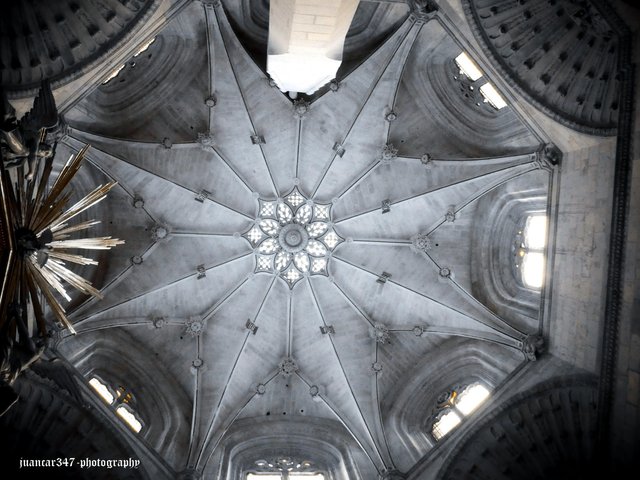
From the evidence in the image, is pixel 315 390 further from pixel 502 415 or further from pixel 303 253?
pixel 502 415

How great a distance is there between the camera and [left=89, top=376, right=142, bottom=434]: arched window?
54.2ft

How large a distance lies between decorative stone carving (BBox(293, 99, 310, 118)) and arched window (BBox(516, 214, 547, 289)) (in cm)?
713

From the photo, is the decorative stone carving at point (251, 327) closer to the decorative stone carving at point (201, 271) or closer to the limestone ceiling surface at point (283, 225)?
the limestone ceiling surface at point (283, 225)

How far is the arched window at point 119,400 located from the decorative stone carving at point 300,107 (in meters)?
9.43

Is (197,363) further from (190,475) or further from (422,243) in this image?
(422,243)

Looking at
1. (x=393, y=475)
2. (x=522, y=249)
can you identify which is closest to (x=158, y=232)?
(x=393, y=475)

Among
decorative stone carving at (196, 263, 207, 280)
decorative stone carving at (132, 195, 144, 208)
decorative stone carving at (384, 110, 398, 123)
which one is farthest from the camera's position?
decorative stone carving at (196, 263, 207, 280)

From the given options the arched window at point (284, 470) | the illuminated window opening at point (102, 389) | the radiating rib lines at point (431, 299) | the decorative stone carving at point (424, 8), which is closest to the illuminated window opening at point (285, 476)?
the arched window at point (284, 470)

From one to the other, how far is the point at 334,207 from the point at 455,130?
15.1ft

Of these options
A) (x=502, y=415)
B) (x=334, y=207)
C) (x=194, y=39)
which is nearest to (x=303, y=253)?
(x=334, y=207)

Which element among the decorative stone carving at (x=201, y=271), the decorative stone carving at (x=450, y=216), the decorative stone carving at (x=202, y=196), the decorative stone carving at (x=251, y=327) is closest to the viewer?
the decorative stone carving at (x=450, y=216)

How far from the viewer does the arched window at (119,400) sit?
54.2 feet

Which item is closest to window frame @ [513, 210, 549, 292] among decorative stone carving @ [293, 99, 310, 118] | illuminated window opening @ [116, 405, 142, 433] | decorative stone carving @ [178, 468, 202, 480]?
decorative stone carving @ [293, 99, 310, 118]

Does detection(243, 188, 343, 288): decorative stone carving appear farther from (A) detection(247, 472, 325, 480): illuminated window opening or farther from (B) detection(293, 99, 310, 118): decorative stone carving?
(A) detection(247, 472, 325, 480): illuminated window opening
